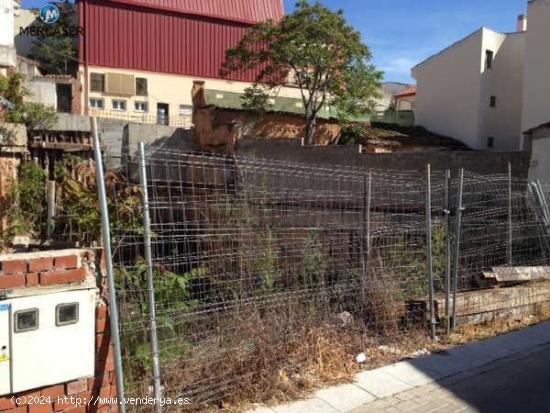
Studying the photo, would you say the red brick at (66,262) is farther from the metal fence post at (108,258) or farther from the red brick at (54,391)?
the red brick at (54,391)

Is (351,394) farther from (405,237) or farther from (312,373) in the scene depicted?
(405,237)

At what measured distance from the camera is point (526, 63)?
20.1m

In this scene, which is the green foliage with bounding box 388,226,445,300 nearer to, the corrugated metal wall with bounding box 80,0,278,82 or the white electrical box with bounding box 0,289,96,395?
the white electrical box with bounding box 0,289,96,395

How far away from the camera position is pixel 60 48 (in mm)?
28422

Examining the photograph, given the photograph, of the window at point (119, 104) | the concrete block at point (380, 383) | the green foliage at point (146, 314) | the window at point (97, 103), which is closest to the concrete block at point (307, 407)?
the concrete block at point (380, 383)

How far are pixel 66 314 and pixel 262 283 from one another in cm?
193

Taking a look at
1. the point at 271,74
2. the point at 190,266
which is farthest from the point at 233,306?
the point at 271,74

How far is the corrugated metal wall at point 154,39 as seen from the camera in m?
28.2

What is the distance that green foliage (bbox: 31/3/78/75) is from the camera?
28481 mm

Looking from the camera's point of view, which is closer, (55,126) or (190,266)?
(190,266)

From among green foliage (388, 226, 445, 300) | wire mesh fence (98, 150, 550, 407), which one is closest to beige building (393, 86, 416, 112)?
wire mesh fence (98, 150, 550, 407)

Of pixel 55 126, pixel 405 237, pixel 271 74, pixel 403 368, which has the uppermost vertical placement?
pixel 271 74

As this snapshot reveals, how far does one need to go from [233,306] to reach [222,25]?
1159 inches

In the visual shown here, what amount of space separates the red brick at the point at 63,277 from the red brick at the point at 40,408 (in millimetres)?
727
